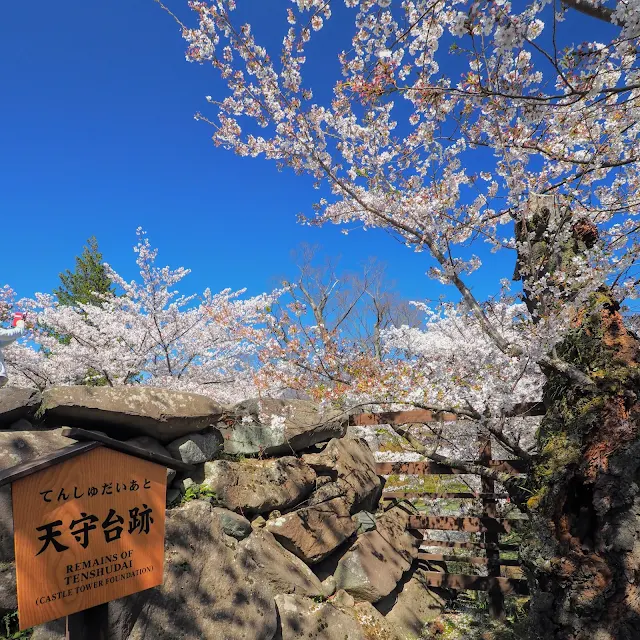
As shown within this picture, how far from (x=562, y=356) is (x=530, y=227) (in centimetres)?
145

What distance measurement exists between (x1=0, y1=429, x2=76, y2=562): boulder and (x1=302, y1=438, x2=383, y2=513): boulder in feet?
9.33

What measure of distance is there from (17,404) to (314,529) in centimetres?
316

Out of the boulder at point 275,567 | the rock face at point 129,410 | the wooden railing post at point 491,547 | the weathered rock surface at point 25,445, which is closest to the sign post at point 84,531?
the weathered rock surface at point 25,445

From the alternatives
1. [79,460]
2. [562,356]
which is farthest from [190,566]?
[562,356]

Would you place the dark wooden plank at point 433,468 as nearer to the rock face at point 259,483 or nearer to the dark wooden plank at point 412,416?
the dark wooden plank at point 412,416

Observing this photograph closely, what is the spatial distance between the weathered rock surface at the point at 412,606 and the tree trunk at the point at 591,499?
198cm

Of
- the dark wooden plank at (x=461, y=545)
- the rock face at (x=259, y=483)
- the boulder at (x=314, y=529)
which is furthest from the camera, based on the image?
the dark wooden plank at (x=461, y=545)

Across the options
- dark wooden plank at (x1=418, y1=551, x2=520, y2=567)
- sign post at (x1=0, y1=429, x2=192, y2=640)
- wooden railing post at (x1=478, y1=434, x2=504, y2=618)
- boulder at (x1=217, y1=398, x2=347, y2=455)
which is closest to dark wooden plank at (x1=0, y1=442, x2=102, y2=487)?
sign post at (x1=0, y1=429, x2=192, y2=640)

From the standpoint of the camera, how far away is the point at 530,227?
176 inches

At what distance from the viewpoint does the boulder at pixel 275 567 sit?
371 cm

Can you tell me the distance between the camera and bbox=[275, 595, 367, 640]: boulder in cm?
372

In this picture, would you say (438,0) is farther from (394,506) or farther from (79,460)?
(394,506)

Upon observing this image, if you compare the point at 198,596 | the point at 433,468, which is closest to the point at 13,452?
the point at 198,596

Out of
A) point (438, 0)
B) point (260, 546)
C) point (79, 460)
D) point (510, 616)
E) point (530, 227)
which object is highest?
point (438, 0)
